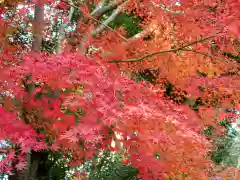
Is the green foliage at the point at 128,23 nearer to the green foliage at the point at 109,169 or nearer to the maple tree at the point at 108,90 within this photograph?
the maple tree at the point at 108,90

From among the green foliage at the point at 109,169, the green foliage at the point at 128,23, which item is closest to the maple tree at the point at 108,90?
the green foliage at the point at 128,23

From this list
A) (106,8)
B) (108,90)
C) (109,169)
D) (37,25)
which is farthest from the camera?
(109,169)

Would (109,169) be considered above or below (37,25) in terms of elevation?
below

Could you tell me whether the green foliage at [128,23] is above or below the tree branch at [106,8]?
above

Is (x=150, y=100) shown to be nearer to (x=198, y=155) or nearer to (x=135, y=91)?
(x=135, y=91)

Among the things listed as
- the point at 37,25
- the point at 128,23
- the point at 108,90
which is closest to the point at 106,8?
the point at 37,25

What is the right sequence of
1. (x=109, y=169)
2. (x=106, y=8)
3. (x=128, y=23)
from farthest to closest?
(x=128, y=23), (x=109, y=169), (x=106, y=8)

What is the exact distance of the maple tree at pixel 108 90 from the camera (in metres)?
4.02

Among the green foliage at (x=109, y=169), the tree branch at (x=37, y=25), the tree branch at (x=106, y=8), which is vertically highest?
the tree branch at (x=106, y=8)

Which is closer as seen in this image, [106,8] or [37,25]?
[37,25]

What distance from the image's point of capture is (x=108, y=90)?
396 centimetres

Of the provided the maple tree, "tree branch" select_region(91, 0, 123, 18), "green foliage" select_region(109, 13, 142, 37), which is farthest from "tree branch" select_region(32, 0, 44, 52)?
"green foliage" select_region(109, 13, 142, 37)

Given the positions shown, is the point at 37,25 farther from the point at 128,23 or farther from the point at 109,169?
the point at 128,23

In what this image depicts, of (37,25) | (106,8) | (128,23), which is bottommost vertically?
(37,25)
